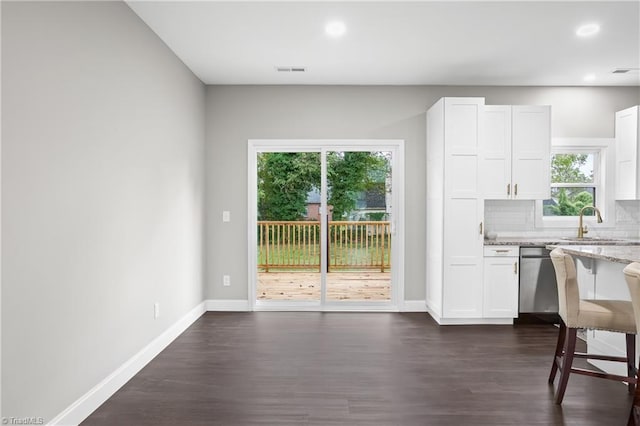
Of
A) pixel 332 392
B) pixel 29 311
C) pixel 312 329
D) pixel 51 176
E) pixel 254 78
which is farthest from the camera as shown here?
pixel 254 78

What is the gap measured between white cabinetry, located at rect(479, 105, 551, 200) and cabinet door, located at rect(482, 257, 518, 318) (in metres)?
0.75

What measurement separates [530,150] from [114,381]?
4.64 m

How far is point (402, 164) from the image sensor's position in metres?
5.12

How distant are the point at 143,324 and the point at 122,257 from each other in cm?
71

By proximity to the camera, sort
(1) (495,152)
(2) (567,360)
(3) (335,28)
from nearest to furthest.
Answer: (2) (567,360)
(3) (335,28)
(1) (495,152)

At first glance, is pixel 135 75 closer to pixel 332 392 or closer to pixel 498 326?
pixel 332 392

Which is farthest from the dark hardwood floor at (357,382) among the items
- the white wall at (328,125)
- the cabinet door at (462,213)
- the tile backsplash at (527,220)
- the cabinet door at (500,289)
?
the tile backsplash at (527,220)

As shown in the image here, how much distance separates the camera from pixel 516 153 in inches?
183

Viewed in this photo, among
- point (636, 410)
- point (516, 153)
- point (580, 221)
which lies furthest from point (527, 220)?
point (636, 410)

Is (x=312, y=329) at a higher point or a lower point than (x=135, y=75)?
lower

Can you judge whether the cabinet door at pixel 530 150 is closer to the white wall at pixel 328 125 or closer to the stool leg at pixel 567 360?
the white wall at pixel 328 125

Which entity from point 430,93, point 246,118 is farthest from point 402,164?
point 246,118

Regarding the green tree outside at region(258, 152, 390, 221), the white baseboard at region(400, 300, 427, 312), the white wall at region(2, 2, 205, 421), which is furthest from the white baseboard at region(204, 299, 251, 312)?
the white baseboard at region(400, 300, 427, 312)

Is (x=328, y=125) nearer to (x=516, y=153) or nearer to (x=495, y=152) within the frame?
(x=495, y=152)
